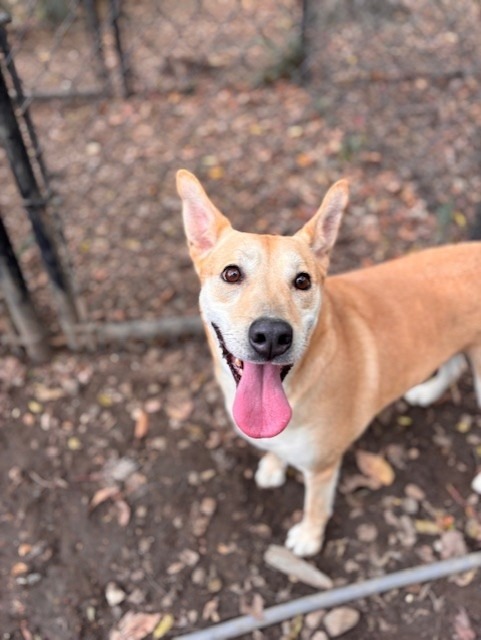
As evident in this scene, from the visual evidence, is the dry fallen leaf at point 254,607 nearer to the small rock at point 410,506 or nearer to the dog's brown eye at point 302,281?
the small rock at point 410,506

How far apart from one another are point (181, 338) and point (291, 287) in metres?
1.81

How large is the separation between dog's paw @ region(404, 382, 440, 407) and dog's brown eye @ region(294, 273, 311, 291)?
1.57m

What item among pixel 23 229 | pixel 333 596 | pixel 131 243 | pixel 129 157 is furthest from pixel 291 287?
pixel 129 157

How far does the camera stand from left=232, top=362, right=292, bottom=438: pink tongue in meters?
2.05

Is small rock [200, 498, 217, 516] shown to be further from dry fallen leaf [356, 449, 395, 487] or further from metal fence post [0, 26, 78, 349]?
metal fence post [0, 26, 78, 349]

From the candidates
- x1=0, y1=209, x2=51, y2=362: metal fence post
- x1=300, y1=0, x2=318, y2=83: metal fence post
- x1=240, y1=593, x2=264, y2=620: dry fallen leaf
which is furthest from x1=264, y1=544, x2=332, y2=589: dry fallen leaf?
x1=300, y1=0, x2=318, y2=83: metal fence post

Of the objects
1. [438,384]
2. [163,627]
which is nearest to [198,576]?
[163,627]

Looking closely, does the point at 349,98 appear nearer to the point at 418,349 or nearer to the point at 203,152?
the point at 203,152

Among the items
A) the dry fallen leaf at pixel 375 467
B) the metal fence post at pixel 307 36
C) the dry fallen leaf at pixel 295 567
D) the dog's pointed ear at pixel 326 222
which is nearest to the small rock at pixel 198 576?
the dry fallen leaf at pixel 295 567

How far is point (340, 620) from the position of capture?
8.59 feet

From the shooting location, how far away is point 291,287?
2.02m

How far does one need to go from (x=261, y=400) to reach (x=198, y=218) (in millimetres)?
771

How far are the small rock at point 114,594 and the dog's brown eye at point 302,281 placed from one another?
1801 mm

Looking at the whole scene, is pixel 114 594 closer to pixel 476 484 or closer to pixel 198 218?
pixel 198 218
